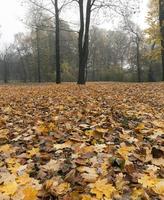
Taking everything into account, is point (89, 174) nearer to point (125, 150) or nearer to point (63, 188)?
point (63, 188)

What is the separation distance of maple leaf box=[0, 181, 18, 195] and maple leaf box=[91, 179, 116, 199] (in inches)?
26.4

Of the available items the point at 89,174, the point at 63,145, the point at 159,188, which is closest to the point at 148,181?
the point at 159,188

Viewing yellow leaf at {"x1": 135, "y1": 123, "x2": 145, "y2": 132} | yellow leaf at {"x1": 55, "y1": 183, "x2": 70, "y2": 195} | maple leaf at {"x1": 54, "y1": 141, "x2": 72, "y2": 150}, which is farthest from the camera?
yellow leaf at {"x1": 135, "y1": 123, "x2": 145, "y2": 132}

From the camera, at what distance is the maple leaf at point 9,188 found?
2.70 m

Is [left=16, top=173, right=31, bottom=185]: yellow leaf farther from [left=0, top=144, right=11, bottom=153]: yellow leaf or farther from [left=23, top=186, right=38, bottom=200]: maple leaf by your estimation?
[left=0, top=144, right=11, bottom=153]: yellow leaf

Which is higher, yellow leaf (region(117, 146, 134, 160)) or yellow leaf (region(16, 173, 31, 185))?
yellow leaf (region(117, 146, 134, 160))

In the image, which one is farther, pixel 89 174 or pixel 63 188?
pixel 89 174

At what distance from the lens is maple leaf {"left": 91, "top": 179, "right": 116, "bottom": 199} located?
2689 mm

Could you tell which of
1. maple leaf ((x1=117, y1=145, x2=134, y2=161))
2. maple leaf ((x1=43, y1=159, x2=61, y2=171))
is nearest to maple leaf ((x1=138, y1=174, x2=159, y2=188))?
maple leaf ((x1=117, y1=145, x2=134, y2=161))

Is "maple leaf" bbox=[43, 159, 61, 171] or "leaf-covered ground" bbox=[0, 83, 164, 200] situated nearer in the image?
"leaf-covered ground" bbox=[0, 83, 164, 200]

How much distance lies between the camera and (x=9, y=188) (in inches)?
109

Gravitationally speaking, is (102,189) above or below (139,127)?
below

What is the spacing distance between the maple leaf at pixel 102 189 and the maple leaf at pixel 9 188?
67cm

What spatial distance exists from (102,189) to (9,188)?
80 centimetres
